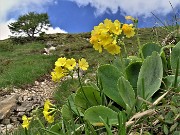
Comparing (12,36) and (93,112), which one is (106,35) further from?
(12,36)

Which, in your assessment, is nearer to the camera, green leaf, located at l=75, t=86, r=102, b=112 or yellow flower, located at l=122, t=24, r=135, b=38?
yellow flower, located at l=122, t=24, r=135, b=38

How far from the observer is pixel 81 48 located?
108 feet

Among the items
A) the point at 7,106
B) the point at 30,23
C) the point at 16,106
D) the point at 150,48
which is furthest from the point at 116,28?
the point at 30,23

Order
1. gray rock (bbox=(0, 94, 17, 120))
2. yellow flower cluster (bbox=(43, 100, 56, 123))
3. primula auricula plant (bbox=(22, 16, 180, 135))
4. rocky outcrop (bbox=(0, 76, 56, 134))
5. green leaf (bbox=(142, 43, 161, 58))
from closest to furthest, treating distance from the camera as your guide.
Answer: primula auricula plant (bbox=(22, 16, 180, 135)) → yellow flower cluster (bbox=(43, 100, 56, 123)) → green leaf (bbox=(142, 43, 161, 58)) → rocky outcrop (bbox=(0, 76, 56, 134)) → gray rock (bbox=(0, 94, 17, 120))

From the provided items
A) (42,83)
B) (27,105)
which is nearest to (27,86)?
(42,83)

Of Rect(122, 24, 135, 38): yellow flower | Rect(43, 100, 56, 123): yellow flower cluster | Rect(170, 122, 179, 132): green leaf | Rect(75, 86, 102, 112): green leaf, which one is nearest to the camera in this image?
Rect(170, 122, 179, 132): green leaf

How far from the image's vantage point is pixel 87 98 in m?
2.70

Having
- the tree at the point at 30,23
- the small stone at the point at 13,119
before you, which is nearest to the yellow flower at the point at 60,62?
the small stone at the point at 13,119

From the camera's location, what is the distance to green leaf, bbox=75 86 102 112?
2.68 metres

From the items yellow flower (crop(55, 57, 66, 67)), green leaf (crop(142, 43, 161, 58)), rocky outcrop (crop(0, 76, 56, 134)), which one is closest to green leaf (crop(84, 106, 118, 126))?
yellow flower (crop(55, 57, 66, 67))

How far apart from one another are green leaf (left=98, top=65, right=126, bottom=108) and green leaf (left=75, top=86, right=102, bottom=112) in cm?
7

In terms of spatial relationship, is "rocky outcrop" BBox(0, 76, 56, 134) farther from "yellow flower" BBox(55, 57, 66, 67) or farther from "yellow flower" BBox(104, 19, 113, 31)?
"yellow flower" BBox(104, 19, 113, 31)

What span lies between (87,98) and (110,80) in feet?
0.66

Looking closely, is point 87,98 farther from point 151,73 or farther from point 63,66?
point 151,73
